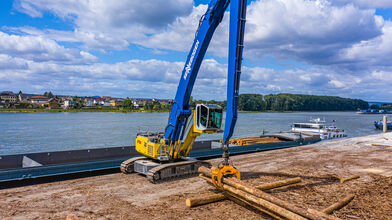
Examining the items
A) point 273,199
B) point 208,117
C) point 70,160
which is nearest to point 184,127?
point 208,117

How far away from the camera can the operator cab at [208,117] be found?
10.3 metres

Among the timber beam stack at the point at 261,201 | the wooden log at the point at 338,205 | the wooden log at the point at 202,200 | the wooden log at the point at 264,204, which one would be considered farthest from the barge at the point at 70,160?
the wooden log at the point at 338,205

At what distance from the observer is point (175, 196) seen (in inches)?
361

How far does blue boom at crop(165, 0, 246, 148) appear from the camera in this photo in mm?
8344

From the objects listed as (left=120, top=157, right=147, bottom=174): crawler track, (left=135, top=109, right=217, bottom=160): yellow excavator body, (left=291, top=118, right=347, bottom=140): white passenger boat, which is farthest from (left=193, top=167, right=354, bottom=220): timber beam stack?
(left=291, top=118, right=347, bottom=140): white passenger boat

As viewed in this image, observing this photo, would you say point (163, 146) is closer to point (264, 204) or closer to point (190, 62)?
point (190, 62)

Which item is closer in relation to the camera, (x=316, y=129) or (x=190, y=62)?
(x=190, y=62)

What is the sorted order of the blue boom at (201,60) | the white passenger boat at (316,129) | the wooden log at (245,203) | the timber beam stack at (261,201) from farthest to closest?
the white passenger boat at (316,129) < the blue boom at (201,60) < the wooden log at (245,203) < the timber beam stack at (261,201)

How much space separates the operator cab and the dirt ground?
220cm

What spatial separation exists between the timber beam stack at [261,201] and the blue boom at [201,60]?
4.38 ft

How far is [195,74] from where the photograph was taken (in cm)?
1116

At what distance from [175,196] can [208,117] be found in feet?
9.82

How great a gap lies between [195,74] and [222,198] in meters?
4.88

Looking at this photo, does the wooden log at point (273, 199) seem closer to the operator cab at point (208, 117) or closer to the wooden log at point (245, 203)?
the wooden log at point (245, 203)
